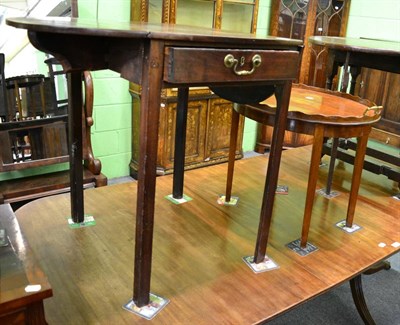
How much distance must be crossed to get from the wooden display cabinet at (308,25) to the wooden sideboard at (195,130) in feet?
2.14

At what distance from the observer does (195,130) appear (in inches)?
127

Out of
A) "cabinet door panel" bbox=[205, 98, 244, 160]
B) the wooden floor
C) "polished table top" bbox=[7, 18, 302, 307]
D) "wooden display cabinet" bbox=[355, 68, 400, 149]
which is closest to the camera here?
"polished table top" bbox=[7, 18, 302, 307]

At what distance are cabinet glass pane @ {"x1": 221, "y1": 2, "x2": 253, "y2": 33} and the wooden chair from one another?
5.59ft

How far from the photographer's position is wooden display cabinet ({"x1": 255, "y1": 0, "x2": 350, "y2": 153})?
11.6 feet

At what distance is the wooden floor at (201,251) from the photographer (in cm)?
115

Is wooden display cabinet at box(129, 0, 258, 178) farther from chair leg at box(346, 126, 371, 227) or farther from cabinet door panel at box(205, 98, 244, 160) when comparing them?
chair leg at box(346, 126, 371, 227)

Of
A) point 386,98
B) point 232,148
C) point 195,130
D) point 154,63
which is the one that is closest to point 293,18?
point 386,98

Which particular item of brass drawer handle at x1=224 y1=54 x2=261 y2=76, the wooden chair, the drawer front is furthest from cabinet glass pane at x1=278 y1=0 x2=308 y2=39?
brass drawer handle at x1=224 y1=54 x2=261 y2=76

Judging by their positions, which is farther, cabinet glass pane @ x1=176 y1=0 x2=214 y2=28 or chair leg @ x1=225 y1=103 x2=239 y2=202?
cabinet glass pane @ x1=176 y1=0 x2=214 y2=28

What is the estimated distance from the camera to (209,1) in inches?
122

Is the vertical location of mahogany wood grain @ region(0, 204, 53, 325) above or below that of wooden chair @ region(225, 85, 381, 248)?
below

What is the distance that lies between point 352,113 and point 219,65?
30.7 inches

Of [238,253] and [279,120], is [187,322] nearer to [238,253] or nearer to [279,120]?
[238,253]

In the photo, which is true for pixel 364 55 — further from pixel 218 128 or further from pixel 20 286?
pixel 20 286
